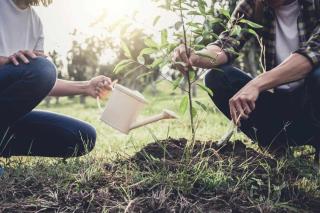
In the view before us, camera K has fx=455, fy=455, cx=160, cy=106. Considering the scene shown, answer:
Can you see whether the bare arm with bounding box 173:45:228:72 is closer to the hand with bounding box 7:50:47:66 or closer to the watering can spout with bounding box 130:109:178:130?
the watering can spout with bounding box 130:109:178:130

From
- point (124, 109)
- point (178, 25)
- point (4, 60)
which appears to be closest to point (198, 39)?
point (178, 25)

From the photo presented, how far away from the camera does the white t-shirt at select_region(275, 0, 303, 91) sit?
3.08 m

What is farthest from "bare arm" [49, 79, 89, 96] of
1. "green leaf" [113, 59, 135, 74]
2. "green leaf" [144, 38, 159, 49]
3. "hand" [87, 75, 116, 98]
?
"green leaf" [144, 38, 159, 49]

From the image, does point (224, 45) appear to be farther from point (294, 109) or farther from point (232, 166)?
point (232, 166)

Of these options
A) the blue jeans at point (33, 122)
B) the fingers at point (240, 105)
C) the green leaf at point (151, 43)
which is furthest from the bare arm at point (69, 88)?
the fingers at point (240, 105)

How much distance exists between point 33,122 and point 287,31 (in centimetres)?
185

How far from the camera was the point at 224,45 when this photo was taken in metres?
3.03

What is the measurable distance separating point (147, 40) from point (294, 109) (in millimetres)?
1342

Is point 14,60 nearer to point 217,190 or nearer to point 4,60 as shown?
point 4,60

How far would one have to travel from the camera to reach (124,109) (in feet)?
9.31

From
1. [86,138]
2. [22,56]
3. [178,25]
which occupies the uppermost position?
[178,25]

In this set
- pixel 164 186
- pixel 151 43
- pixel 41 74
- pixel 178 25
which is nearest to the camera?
pixel 164 186

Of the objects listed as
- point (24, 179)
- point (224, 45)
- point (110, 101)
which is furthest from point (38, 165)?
point (224, 45)

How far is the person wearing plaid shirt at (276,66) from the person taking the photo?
112 inches
